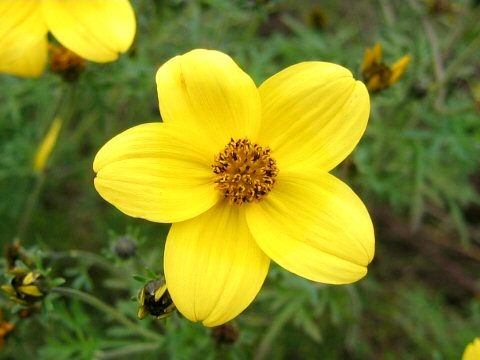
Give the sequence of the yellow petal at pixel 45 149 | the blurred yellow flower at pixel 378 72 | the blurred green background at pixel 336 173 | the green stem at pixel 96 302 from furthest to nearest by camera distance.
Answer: the yellow petal at pixel 45 149 < the blurred green background at pixel 336 173 < the blurred yellow flower at pixel 378 72 < the green stem at pixel 96 302

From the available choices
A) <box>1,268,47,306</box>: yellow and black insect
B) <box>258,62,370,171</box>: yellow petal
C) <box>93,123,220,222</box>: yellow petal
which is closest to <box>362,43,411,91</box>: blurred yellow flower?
<box>258,62,370,171</box>: yellow petal

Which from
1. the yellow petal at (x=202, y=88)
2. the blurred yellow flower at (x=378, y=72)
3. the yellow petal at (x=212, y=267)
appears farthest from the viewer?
the blurred yellow flower at (x=378, y=72)

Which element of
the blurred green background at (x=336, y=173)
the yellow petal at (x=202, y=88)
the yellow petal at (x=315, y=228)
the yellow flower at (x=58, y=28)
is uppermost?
the yellow flower at (x=58, y=28)

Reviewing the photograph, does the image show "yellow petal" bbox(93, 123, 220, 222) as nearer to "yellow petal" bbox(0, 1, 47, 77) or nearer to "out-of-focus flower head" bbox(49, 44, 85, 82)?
"yellow petal" bbox(0, 1, 47, 77)

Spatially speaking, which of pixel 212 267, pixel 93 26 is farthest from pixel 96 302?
pixel 93 26

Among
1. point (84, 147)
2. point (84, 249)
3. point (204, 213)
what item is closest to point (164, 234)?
point (84, 249)

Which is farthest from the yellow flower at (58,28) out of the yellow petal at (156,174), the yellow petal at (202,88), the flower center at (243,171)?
the flower center at (243,171)

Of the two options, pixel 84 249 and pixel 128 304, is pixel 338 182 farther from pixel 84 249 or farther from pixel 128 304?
pixel 84 249

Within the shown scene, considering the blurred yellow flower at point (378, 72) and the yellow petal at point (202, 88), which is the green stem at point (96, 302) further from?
the blurred yellow flower at point (378, 72)

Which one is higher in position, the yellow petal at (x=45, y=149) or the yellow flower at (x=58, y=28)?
the yellow flower at (x=58, y=28)
